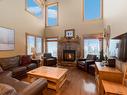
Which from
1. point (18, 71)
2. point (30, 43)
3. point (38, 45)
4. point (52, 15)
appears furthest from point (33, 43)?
point (18, 71)

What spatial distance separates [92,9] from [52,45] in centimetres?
379

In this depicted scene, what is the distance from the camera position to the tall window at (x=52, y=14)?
739 centimetres

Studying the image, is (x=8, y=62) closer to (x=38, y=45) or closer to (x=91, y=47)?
(x=38, y=45)

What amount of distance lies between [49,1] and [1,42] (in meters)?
5.17

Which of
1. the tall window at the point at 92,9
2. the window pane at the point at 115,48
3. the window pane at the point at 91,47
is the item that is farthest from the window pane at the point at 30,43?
the window pane at the point at 115,48

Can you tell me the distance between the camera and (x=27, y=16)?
217 inches

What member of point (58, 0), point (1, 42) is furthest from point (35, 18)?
point (1, 42)

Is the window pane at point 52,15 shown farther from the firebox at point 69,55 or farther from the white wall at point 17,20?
the firebox at point 69,55

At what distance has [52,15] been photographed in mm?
7594

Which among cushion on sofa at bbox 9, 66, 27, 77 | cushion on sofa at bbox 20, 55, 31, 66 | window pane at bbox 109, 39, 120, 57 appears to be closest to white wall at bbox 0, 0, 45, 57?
cushion on sofa at bbox 20, 55, 31, 66

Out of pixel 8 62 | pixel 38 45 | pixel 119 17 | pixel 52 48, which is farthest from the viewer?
pixel 52 48

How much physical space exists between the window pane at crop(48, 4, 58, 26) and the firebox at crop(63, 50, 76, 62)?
244 centimetres

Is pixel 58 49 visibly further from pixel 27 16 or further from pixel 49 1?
pixel 49 1

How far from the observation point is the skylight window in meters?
5.70
